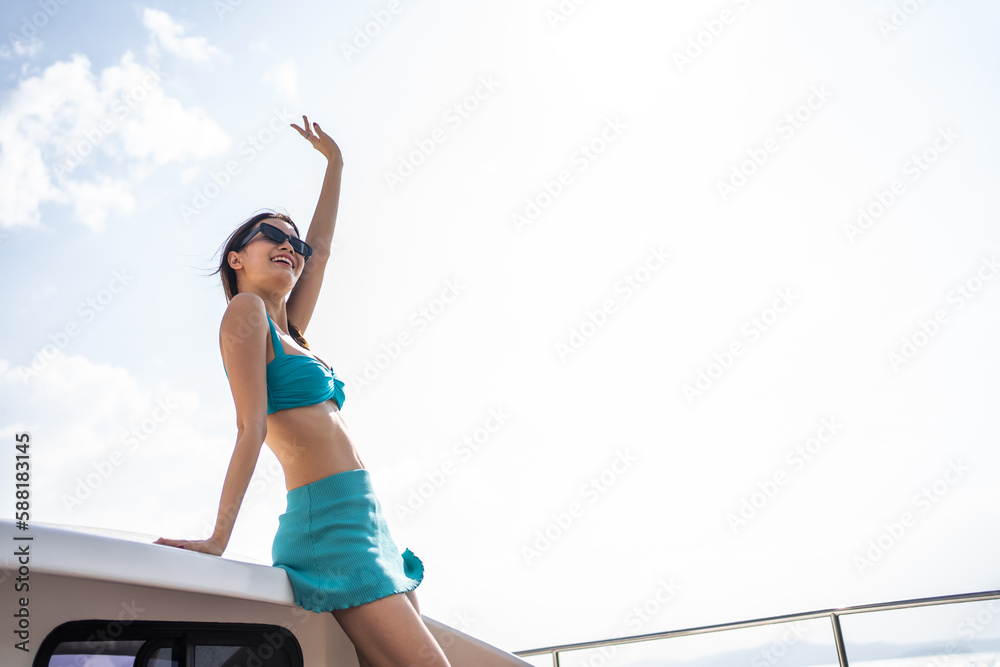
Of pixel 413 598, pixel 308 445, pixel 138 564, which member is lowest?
pixel 138 564

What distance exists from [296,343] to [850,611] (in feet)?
12.3

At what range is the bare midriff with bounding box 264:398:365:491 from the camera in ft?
5.14

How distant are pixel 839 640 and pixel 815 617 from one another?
17cm

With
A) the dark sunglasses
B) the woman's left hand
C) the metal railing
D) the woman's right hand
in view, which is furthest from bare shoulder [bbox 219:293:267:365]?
the metal railing

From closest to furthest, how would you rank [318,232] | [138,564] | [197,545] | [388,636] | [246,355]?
[138,564], [197,545], [388,636], [246,355], [318,232]

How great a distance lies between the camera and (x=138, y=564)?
109 cm

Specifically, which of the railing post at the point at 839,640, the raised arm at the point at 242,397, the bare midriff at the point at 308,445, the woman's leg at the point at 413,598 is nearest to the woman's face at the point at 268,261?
the raised arm at the point at 242,397

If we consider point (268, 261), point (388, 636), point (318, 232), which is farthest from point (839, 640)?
point (268, 261)

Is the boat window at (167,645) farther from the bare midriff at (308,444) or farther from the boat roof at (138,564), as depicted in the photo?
the bare midriff at (308,444)

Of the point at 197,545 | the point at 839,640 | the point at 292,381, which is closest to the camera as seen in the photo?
the point at 197,545

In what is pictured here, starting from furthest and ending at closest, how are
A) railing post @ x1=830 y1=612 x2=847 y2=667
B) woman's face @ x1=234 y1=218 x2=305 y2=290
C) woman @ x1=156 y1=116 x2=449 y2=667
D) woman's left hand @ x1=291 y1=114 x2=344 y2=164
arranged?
1. railing post @ x1=830 y1=612 x2=847 y2=667
2. woman's left hand @ x1=291 y1=114 x2=344 y2=164
3. woman's face @ x1=234 y1=218 x2=305 y2=290
4. woman @ x1=156 y1=116 x2=449 y2=667

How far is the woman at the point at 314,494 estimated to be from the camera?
4.61 ft

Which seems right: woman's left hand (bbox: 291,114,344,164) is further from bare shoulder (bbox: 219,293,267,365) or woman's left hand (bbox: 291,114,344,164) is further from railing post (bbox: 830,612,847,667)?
railing post (bbox: 830,612,847,667)

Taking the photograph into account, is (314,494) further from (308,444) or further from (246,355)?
(246,355)
